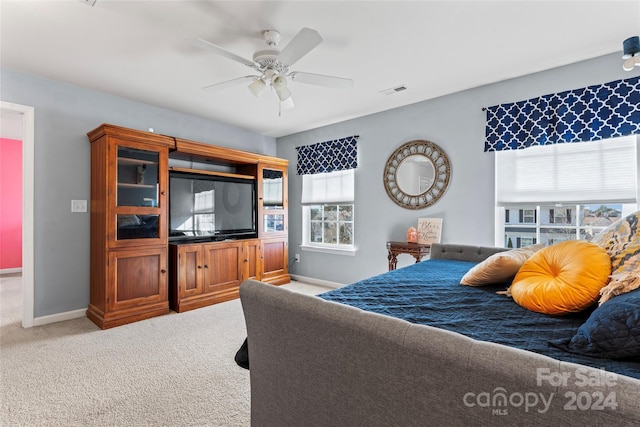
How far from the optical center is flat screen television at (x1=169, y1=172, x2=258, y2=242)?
3666mm

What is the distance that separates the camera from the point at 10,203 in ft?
17.4

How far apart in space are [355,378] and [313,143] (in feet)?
13.8

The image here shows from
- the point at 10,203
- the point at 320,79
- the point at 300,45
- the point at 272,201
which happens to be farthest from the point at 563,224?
the point at 10,203

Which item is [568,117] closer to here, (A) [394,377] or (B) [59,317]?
(A) [394,377]

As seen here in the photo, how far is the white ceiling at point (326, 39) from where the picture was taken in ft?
6.55

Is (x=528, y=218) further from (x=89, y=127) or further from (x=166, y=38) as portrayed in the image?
(x=89, y=127)

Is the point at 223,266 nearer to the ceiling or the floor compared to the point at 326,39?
nearer to the floor

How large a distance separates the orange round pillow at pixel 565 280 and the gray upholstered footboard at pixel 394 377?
0.82m

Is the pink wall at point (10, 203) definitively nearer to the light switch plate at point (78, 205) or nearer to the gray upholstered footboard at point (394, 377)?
the light switch plate at point (78, 205)

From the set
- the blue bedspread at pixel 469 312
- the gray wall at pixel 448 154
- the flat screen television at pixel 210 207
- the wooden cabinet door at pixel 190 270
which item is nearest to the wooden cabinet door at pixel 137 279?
the wooden cabinet door at pixel 190 270

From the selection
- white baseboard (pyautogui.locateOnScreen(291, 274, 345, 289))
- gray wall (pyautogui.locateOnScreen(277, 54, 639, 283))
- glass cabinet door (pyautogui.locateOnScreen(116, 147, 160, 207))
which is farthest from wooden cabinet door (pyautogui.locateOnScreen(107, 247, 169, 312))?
gray wall (pyautogui.locateOnScreen(277, 54, 639, 283))

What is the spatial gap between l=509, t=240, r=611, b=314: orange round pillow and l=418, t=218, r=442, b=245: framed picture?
6.15 feet

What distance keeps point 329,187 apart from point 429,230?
1749 millimetres

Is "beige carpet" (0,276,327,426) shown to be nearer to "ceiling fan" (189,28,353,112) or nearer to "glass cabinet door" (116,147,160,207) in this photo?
→ "glass cabinet door" (116,147,160,207)
